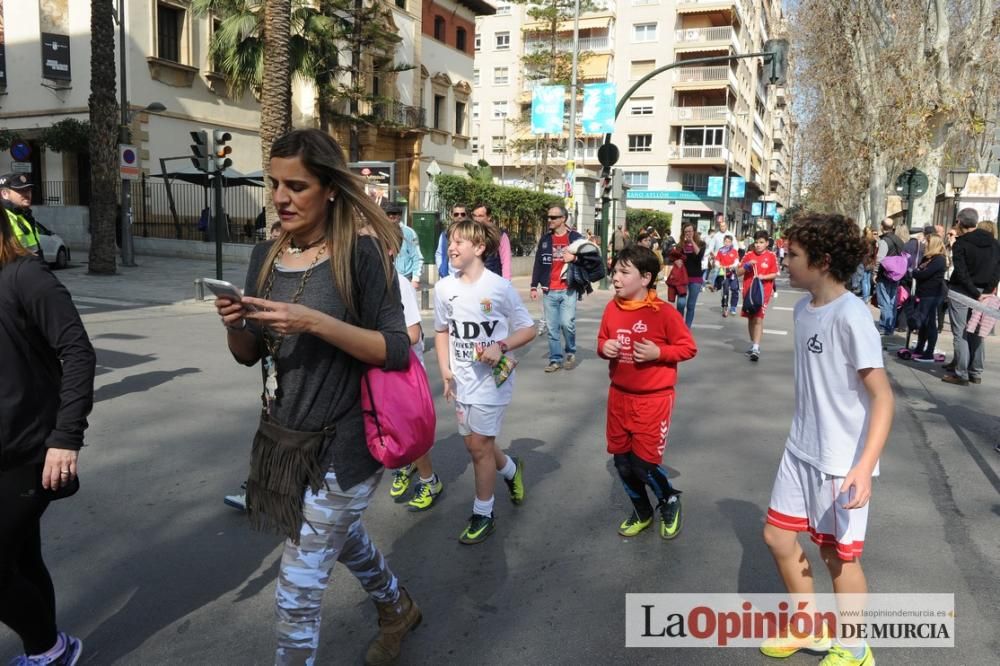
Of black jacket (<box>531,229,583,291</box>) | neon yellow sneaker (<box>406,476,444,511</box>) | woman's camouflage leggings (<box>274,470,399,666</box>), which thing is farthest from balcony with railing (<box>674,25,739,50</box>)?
woman's camouflage leggings (<box>274,470,399,666</box>)

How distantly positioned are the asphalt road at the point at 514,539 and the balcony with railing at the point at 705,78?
156 ft

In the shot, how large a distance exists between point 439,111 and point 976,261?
32631 mm

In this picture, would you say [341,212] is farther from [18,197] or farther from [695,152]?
[695,152]

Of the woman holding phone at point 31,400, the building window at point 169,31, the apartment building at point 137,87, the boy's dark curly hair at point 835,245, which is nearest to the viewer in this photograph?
the woman holding phone at point 31,400

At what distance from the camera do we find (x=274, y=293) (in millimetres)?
2229

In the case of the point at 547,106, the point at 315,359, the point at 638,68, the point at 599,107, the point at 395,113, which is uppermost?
the point at 638,68

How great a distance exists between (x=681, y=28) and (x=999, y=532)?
2091 inches

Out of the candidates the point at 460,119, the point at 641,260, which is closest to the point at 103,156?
the point at 641,260

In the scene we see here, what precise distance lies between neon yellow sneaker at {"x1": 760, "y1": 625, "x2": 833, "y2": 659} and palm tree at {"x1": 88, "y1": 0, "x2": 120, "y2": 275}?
694 inches

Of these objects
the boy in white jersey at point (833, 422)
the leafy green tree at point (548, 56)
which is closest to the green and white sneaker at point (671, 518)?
the boy in white jersey at point (833, 422)

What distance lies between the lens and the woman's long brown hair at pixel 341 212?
2143mm

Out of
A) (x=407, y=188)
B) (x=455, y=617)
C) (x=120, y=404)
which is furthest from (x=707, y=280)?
(x=455, y=617)

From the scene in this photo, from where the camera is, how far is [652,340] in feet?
12.5

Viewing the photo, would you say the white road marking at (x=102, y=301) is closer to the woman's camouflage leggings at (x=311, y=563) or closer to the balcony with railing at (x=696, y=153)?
the woman's camouflage leggings at (x=311, y=563)
